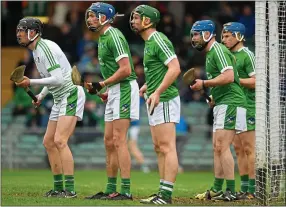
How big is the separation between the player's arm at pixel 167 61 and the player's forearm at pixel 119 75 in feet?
1.82

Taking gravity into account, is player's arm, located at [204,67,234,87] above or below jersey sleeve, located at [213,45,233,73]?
below

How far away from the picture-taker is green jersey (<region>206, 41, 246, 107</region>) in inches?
507

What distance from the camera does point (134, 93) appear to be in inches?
509

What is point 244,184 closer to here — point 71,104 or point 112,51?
point 71,104

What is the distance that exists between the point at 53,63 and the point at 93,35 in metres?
14.2

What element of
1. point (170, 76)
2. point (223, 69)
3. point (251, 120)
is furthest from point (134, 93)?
point (251, 120)

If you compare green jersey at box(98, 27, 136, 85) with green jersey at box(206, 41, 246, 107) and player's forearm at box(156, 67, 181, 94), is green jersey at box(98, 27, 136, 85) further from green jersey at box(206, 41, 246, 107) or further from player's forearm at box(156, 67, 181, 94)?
green jersey at box(206, 41, 246, 107)

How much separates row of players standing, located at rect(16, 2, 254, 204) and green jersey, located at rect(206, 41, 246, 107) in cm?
1

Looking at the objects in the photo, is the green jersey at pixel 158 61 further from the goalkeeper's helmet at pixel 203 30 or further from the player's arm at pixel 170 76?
the goalkeeper's helmet at pixel 203 30

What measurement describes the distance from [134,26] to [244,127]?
252cm

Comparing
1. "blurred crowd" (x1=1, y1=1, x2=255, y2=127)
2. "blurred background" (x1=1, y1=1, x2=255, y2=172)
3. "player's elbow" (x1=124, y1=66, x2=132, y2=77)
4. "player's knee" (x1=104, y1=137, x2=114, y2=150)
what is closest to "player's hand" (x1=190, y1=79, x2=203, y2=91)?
"player's elbow" (x1=124, y1=66, x2=132, y2=77)

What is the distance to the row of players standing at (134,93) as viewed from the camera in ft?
40.2

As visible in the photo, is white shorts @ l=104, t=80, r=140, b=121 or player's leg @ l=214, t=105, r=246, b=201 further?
player's leg @ l=214, t=105, r=246, b=201

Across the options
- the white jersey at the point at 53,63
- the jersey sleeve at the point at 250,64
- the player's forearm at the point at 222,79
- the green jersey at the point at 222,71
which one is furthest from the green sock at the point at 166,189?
the jersey sleeve at the point at 250,64
